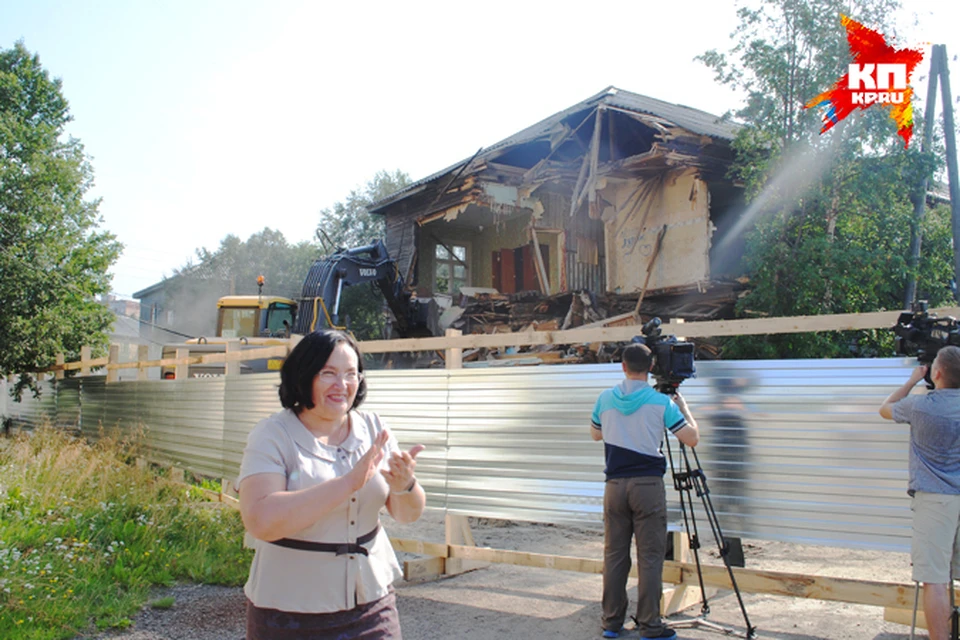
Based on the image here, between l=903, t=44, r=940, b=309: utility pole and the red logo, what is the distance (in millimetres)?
577

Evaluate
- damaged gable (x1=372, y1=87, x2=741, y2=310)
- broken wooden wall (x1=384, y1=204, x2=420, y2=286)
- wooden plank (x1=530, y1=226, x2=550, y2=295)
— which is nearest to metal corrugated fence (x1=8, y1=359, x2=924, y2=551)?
damaged gable (x1=372, y1=87, x2=741, y2=310)

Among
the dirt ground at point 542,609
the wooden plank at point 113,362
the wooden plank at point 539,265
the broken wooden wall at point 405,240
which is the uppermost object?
the broken wooden wall at point 405,240

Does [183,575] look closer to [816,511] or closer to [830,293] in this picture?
[816,511]

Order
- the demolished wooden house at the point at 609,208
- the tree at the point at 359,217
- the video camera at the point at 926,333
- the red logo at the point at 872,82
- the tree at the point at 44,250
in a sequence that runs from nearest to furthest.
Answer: the video camera at the point at 926,333 → the red logo at the point at 872,82 → the tree at the point at 44,250 → the demolished wooden house at the point at 609,208 → the tree at the point at 359,217

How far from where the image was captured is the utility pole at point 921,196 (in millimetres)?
10348

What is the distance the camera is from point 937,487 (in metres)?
3.53

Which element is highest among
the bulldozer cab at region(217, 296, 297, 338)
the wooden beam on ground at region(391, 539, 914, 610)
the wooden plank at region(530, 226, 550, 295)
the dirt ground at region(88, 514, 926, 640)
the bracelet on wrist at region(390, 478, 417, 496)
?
the wooden plank at region(530, 226, 550, 295)

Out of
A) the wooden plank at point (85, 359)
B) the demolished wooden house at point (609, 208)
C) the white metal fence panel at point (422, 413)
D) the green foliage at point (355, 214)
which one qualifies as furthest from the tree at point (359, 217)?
the white metal fence panel at point (422, 413)

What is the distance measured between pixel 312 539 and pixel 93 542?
4817 millimetres

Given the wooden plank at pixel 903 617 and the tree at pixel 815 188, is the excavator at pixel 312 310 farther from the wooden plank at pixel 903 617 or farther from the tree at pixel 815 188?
the wooden plank at pixel 903 617

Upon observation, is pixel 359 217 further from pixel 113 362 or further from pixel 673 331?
pixel 673 331

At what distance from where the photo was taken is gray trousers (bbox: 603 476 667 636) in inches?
167

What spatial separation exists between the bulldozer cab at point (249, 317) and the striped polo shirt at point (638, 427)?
13122 mm

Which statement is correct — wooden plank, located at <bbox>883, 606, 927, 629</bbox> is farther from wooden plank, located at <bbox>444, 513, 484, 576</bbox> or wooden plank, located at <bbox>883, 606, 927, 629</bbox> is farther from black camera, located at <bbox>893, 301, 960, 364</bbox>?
wooden plank, located at <bbox>444, 513, 484, 576</bbox>
